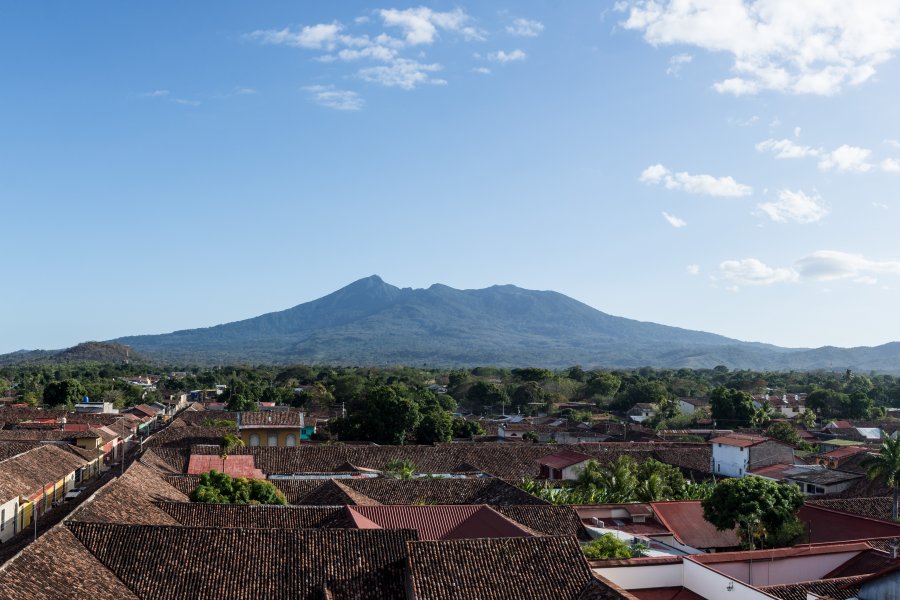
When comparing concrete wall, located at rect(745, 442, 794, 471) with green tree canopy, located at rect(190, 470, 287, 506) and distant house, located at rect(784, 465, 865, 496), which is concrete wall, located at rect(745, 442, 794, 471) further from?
green tree canopy, located at rect(190, 470, 287, 506)

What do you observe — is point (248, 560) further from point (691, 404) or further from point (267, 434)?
point (691, 404)

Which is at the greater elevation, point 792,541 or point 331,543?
point 331,543

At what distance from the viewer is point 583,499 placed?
24.5 meters

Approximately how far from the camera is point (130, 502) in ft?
58.4

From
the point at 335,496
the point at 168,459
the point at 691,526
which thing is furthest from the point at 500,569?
the point at 168,459

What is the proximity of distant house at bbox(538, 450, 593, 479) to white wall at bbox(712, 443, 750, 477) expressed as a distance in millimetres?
7765

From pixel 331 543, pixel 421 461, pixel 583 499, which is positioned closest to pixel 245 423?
pixel 421 461

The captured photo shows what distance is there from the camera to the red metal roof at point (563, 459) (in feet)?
97.0

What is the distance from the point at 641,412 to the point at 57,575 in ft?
189

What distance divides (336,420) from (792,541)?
27.8 metres

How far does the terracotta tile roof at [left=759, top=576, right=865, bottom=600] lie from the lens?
11.7 m

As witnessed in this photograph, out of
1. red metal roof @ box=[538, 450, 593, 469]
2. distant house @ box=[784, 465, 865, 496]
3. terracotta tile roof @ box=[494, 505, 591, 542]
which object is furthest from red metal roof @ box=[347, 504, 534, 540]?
distant house @ box=[784, 465, 865, 496]

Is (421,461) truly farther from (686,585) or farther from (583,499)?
(686,585)

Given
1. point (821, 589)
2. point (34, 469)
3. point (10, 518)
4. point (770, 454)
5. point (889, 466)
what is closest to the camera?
point (821, 589)
